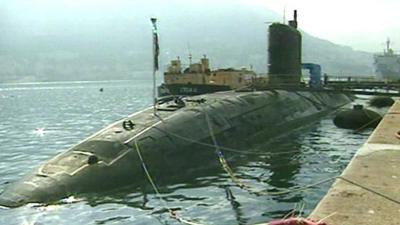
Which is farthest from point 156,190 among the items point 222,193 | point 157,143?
point 157,143

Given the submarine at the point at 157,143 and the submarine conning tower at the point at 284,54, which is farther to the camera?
the submarine conning tower at the point at 284,54

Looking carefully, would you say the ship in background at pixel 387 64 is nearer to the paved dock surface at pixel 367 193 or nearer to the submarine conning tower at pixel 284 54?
the submarine conning tower at pixel 284 54

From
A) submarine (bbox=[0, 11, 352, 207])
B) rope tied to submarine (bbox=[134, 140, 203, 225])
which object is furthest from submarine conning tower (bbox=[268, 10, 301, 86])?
rope tied to submarine (bbox=[134, 140, 203, 225])

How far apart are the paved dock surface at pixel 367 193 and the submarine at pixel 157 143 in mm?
7319

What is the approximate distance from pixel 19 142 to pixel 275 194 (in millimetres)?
23622

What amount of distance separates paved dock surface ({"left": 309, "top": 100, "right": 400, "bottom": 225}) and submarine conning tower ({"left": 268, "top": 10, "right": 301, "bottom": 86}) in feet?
79.6

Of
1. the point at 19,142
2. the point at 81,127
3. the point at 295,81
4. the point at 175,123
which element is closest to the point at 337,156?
the point at 175,123

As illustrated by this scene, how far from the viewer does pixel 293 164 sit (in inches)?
841

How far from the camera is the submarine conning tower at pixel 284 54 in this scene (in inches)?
1467

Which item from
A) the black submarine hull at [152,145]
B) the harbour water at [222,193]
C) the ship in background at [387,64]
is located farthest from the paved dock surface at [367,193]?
the ship in background at [387,64]

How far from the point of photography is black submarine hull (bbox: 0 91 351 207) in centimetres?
1525

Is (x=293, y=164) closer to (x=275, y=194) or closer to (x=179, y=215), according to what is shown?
(x=275, y=194)

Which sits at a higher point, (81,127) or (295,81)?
(295,81)

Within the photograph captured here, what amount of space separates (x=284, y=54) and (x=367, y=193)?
29253 millimetres
